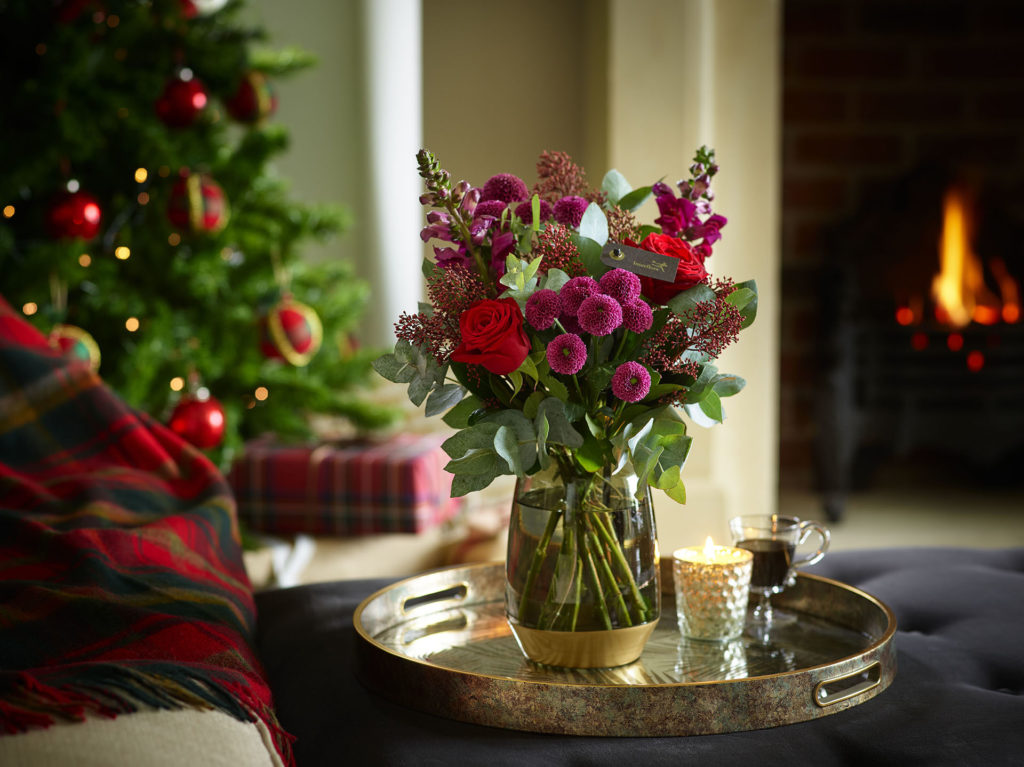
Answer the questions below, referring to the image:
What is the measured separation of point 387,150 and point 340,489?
1478mm

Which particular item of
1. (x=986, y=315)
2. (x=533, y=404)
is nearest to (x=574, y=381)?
(x=533, y=404)

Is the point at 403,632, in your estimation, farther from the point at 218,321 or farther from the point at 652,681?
the point at 218,321

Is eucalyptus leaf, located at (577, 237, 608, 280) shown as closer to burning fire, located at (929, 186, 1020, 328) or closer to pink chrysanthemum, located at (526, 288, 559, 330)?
pink chrysanthemum, located at (526, 288, 559, 330)

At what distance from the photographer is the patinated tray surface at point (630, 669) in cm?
67

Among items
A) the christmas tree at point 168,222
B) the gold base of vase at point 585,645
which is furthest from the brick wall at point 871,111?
the gold base of vase at point 585,645

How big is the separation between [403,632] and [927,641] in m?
0.45

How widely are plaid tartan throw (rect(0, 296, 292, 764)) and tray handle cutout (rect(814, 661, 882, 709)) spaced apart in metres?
0.37

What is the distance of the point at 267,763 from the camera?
0.65 m

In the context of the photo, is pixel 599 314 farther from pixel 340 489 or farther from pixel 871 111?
pixel 871 111

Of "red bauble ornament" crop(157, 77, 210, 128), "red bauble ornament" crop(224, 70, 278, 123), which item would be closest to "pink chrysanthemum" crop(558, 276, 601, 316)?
"red bauble ornament" crop(157, 77, 210, 128)

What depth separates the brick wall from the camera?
304 cm

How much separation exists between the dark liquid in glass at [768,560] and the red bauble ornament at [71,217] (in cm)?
137

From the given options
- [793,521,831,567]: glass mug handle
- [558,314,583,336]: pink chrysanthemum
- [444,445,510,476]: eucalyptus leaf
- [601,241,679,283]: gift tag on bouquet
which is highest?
[601,241,679,283]: gift tag on bouquet

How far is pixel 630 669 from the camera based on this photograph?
0.77 m
